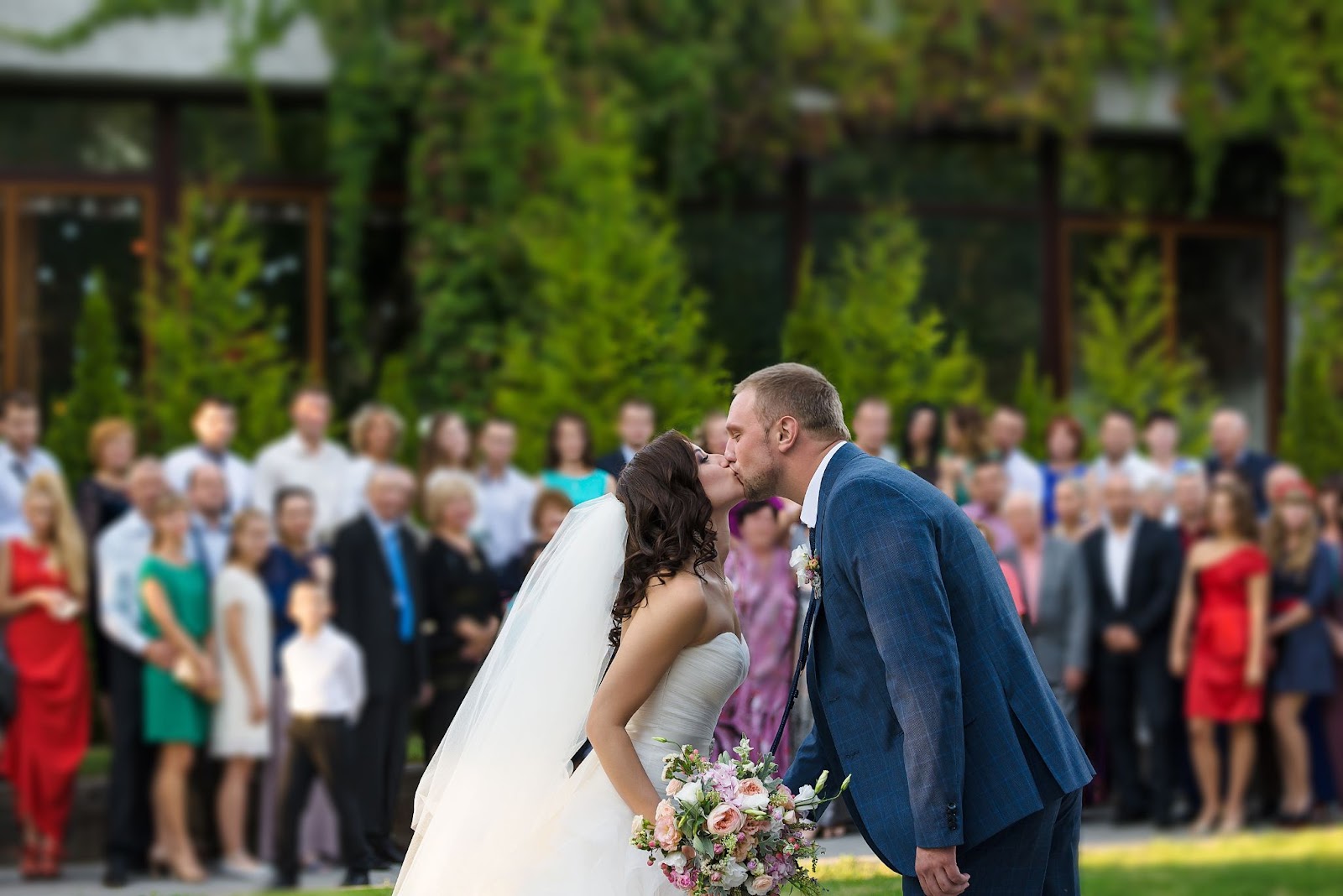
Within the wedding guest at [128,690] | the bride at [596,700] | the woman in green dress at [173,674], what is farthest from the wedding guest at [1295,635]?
the bride at [596,700]

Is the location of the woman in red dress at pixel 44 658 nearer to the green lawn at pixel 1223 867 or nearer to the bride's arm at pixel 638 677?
the green lawn at pixel 1223 867

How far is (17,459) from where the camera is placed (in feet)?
32.8

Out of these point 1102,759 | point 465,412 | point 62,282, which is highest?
point 62,282

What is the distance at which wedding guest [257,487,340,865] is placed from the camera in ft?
30.4

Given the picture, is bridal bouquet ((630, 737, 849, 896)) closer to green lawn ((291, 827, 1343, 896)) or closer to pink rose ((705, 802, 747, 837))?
pink rose ((705, 802, 747, 837))

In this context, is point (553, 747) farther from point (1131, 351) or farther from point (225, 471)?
point (1131, 351)

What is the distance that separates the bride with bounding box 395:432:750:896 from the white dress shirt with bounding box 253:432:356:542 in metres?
5.37

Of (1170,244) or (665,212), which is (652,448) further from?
(1170,244)

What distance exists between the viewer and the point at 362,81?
14.2m

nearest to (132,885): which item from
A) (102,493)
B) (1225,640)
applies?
(102,493)

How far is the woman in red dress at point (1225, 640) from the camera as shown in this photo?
34.7ft

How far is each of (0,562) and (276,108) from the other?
259 inches

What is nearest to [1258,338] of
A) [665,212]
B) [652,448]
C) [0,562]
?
[665,212]

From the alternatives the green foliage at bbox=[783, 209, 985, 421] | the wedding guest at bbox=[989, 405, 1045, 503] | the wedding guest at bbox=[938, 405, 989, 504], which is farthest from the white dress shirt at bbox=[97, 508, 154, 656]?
the wedding guest at bbox=[989, 405, 1045, 503]
